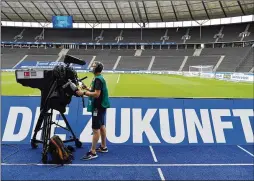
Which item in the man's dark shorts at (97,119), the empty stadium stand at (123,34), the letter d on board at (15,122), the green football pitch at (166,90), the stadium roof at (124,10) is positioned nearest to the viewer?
the man's dark shorts at (97,119)

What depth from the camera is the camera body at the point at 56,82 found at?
17.9 ft

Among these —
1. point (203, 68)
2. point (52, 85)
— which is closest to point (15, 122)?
point (52, 85)

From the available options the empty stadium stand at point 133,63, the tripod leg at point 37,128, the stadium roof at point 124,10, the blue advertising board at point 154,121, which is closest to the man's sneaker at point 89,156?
the blue advertising board at point 154,121

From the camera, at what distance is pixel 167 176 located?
4.73m

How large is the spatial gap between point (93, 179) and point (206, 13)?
Answer: 5109 centimetres

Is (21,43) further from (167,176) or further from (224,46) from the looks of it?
(167,176)

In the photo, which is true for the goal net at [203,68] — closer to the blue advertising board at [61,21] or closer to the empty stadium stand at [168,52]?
the empty stadium stand at [168,52]

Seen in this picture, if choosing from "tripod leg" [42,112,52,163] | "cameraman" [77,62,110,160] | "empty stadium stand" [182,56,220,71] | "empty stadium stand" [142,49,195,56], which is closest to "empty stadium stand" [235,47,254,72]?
"empty stadium stand" [182,56,220,71]

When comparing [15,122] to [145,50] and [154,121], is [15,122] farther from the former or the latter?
[145,50]

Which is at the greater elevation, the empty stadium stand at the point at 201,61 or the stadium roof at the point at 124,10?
the stadium roof at the point at 124,10

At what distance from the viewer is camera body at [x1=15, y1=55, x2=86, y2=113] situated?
5.46 m

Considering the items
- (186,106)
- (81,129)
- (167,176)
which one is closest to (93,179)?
(167,176)

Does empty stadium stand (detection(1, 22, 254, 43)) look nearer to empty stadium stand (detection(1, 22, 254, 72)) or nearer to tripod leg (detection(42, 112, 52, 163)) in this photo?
empty stadium stand (detection(1, 22, 254, 72))

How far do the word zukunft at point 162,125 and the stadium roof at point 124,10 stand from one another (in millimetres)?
40025
